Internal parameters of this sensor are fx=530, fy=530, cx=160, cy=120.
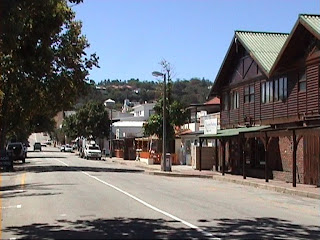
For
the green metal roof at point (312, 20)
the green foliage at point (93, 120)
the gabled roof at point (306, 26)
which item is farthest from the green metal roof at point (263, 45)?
the green foliage at point (93, 120)

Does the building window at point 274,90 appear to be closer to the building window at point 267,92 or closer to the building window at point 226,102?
the building window at point 267,92

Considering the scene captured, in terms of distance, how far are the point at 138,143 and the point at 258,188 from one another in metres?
44.0

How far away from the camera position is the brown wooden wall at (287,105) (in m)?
26.3

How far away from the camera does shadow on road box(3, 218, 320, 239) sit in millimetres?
10680

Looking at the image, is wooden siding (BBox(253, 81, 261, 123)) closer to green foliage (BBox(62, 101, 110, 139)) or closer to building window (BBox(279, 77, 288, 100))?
building window (BBox(279, 77, 288, 100))

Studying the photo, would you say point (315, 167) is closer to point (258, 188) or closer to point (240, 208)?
point (258, 188)

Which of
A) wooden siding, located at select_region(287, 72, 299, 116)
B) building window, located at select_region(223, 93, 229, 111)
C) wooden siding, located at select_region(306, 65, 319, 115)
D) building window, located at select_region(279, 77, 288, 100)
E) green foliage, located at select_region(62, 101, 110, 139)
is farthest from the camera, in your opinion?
green foliage, located at select_region(62, 101, 110, 139)

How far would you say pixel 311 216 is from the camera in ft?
49.0

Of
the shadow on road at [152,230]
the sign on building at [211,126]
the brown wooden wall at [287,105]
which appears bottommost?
the shadow on road at [152,230]

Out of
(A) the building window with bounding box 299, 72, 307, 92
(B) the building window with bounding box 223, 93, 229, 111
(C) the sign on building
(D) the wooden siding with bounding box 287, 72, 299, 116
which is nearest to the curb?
(C) the sign on building

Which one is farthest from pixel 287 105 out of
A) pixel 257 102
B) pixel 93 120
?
pixel 93 120

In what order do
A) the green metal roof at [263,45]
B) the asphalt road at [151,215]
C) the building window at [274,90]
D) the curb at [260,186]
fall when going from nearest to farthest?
the asphalt road at [151,215] < the curb at [260,186] < the building window at [274,90] < the green metal roof at [263,45]

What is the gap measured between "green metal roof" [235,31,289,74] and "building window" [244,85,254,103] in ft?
8.24

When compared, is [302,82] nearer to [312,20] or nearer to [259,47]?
[312,20]
